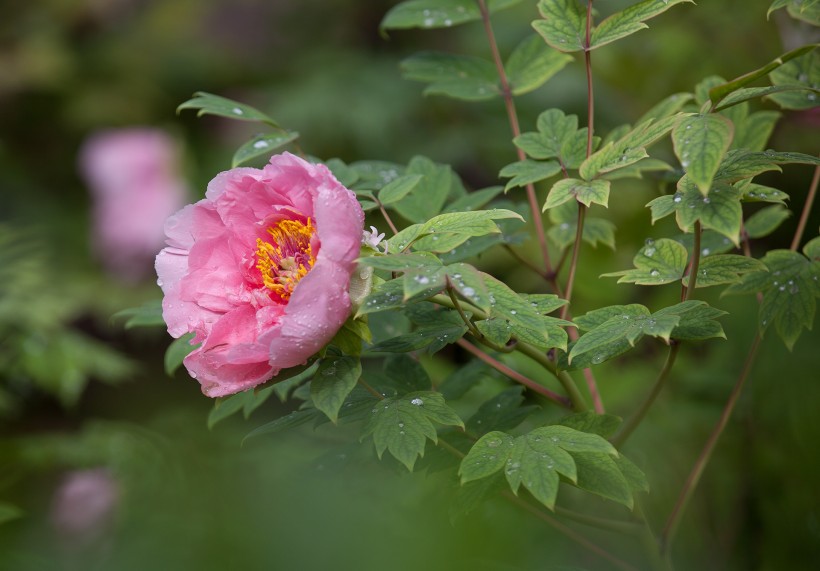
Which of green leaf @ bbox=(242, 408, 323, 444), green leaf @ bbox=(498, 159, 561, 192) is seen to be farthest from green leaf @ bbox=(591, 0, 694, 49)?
green leaf @ bbox=(242, 408, 323, 444)

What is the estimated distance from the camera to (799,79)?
0.99 meters

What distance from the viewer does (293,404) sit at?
2592 millimetres

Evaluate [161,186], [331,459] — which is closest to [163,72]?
[161,186]

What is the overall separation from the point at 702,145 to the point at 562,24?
292 mm

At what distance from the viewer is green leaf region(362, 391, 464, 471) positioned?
73 cm

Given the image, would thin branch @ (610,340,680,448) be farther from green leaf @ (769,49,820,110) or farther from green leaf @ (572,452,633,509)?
green leaf @ (769,49,820,110)

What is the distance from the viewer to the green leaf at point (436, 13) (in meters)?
1.15

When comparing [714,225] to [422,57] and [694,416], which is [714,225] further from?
[694,416]

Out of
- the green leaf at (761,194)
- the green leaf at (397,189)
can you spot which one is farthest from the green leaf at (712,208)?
the green leaf at (397,189)

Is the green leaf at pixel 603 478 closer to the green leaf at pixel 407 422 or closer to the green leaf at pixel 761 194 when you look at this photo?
the green leaf at pixel 407 422

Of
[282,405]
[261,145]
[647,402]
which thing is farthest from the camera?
[282,405]

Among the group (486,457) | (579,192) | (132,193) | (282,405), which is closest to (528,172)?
(579,192)

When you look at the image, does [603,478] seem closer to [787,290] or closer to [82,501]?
[787,290]

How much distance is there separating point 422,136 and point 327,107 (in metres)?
0.38
